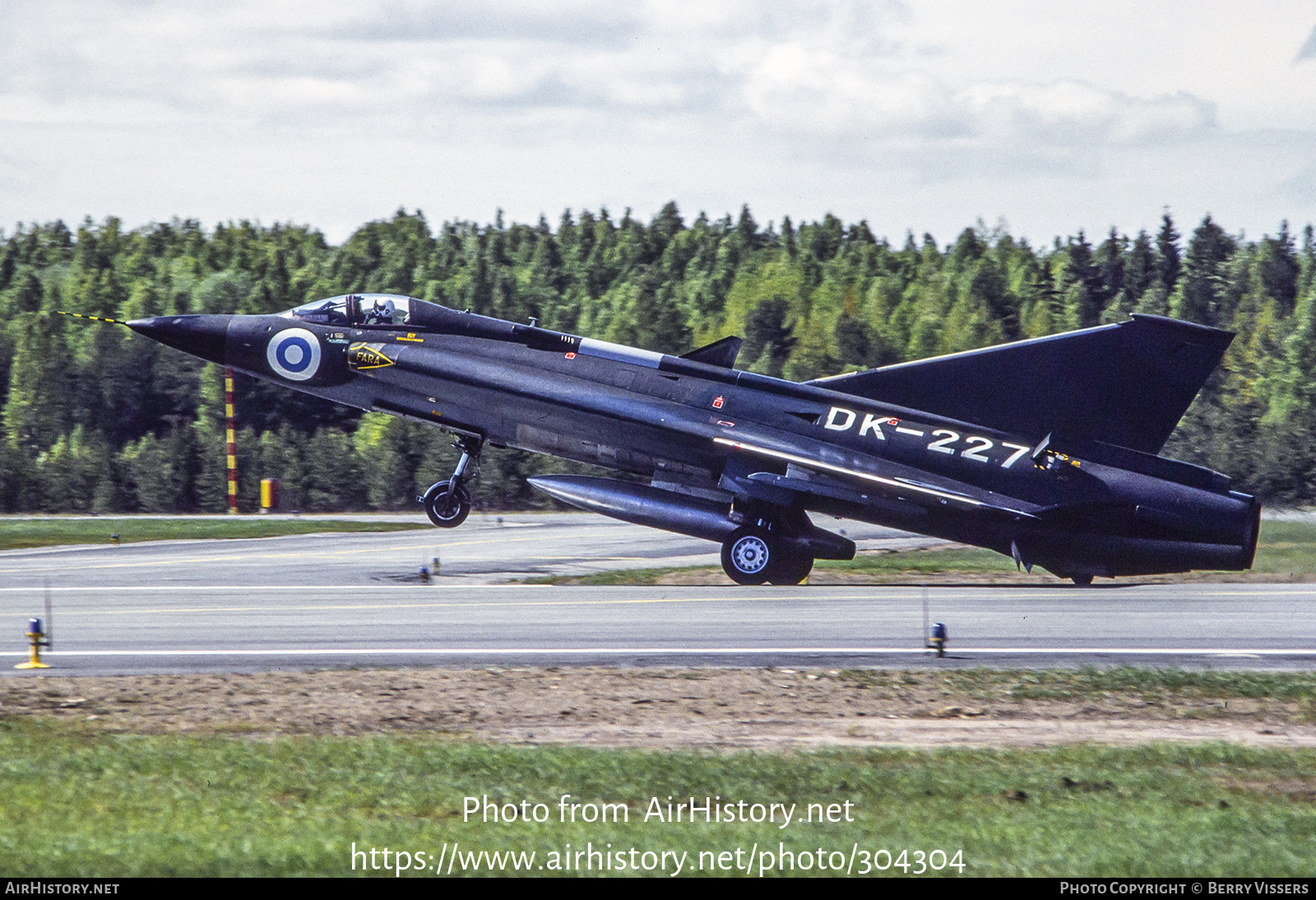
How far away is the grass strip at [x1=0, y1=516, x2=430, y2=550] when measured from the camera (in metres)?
29.5

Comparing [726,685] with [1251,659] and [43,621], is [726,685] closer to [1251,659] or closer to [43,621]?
[1251,659]

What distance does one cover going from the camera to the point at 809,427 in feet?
63.0

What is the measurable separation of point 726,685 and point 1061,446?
8616 mm

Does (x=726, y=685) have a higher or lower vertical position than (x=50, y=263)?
lower

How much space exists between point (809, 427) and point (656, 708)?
346 inches

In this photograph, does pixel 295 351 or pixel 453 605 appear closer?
pixel 453 605

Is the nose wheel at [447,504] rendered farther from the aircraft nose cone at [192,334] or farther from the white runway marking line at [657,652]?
the white runway marking line at [657,652]

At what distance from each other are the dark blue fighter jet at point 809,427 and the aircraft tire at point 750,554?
29 mm

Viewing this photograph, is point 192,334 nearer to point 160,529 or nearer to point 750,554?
point 750,554

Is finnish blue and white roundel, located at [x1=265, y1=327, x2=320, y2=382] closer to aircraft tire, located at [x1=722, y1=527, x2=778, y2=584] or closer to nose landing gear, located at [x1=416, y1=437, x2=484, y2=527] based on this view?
nose landing gear, located at [x1=416, y1=437, x2=484, y2=527]

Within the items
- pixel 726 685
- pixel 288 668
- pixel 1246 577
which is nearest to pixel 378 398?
pixel 288 668

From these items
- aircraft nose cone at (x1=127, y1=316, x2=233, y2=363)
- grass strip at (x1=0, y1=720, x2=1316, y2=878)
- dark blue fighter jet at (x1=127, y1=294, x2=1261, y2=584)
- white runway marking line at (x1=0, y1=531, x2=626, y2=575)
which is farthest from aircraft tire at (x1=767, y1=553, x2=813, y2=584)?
aircraft nose cone at (x1=127, y1=316, x2=233, y2=363)

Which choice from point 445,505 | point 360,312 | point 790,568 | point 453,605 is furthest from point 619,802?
point 360,312

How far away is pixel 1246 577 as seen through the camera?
20922mm
